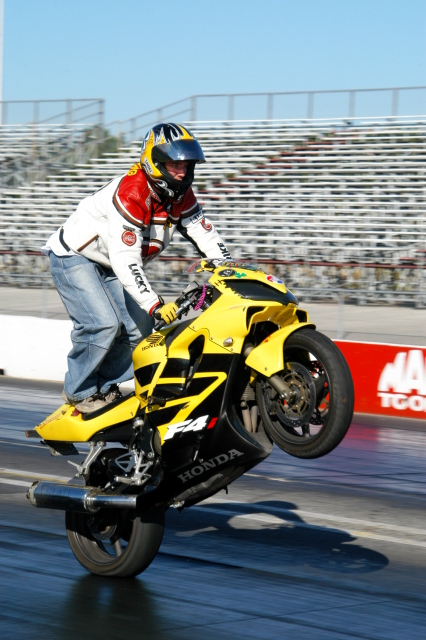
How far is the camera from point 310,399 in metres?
4.73

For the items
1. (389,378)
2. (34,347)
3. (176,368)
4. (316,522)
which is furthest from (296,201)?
(176,368)

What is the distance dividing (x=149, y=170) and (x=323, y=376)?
149 cm

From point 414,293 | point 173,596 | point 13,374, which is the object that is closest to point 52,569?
point 173,596

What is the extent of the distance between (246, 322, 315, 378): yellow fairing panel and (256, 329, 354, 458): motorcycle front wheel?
0.04 m

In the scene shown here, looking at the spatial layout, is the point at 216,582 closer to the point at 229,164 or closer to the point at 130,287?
the point at 130,287

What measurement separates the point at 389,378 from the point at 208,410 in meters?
8.26

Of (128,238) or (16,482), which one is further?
(16,482)

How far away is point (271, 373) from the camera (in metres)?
4.72

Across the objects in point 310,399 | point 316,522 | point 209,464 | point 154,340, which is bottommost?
point 316,522

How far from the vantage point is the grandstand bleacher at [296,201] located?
21031 millimetres

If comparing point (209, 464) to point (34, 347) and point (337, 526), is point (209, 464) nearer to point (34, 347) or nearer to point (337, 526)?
point (337, 526)

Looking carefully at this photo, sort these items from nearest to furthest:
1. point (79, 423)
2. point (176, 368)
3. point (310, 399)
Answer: point (310, 399) < point (176, 368) < point (79, 423)

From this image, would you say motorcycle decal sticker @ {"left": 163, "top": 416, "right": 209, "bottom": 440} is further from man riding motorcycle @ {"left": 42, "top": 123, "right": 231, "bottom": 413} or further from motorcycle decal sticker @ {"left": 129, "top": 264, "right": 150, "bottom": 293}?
motorcycle decal sticker @ {"left": 129, "top": 264, "right": 150, "bottom": 293}

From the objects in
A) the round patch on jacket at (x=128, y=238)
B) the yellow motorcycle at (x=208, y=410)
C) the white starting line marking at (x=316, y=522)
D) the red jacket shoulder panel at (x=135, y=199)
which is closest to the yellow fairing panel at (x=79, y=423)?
the yellow motorcycle at (x=208, y=410)
